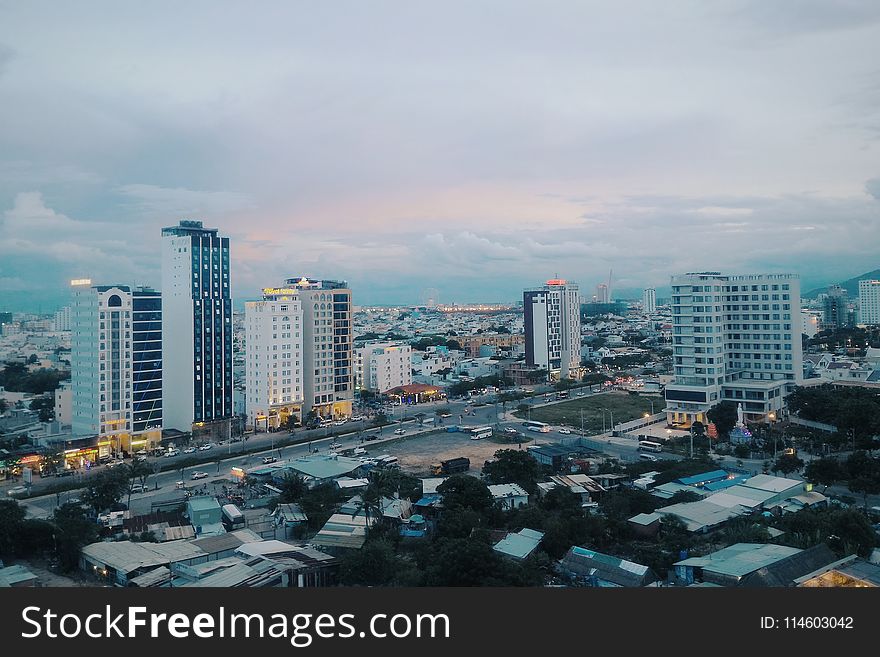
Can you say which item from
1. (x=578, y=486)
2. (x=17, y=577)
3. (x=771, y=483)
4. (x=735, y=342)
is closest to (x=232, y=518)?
(x=17, y=577)

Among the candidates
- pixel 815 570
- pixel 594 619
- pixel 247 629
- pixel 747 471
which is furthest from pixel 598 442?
pixel 247 629

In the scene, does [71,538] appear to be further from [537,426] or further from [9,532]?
[537,426]

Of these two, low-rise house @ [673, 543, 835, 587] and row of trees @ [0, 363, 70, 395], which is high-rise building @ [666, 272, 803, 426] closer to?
low-rise house @ [673, 543, 835, 587]

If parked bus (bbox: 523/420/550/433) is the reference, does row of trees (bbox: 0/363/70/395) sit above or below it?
above

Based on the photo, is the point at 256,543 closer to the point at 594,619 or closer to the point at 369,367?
the point at 594,619

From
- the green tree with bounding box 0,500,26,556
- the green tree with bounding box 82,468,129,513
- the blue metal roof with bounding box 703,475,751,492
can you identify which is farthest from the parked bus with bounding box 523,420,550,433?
the green tree with bounding box 0,500,26,556

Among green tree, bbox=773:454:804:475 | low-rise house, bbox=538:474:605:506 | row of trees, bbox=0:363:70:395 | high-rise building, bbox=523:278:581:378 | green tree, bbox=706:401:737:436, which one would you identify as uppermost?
high-rise building, bbox=523:278:581:378
